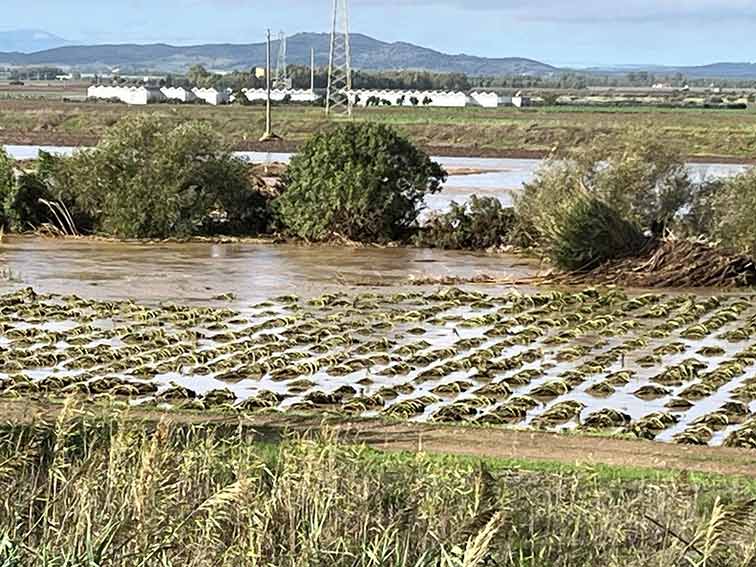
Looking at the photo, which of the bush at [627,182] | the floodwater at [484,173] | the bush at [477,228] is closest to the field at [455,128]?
the floodwater at [484,173]

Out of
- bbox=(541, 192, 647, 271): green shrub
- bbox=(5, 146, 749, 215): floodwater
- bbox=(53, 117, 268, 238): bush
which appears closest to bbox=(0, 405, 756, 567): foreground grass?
bbox=(541, 192, 647, 271): green shrub

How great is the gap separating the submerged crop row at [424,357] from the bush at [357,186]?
8.70m

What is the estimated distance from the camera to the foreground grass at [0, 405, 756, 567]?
824cm

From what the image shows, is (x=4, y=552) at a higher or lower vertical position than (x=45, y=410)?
higher

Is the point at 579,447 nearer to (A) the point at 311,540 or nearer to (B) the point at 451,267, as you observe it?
(A) the point at 311,540

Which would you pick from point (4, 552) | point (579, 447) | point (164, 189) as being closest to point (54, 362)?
point (579, 447)

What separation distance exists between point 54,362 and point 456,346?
19.0ft

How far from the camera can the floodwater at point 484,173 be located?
45.3 metres

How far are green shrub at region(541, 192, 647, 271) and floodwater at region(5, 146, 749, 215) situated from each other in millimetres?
5326

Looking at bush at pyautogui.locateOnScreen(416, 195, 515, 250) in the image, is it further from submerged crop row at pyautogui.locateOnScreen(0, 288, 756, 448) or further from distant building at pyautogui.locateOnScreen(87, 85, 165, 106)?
distant building at pyautogui.locateOnScreen(87, 85, 165, 106)

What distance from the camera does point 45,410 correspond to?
15039mm

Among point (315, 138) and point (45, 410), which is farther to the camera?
point (315, 138)

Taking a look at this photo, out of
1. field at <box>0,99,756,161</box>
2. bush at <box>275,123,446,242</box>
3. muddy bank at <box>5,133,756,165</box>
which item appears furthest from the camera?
field at <box>0,99,756,161</box>

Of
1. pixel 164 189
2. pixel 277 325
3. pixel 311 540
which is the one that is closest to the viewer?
pixel 311 540
